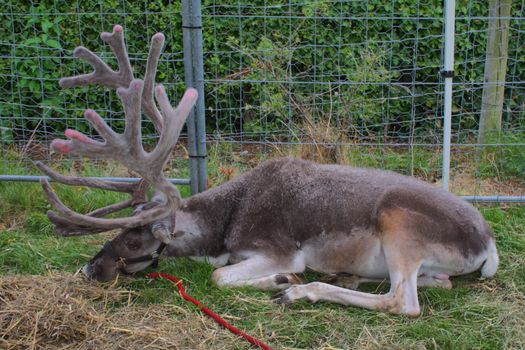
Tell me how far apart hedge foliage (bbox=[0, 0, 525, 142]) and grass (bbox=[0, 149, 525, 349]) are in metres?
2.33

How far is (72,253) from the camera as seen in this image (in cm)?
568

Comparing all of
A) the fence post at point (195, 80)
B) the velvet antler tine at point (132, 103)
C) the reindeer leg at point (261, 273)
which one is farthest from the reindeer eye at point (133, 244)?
the fence post at point (195, 80)

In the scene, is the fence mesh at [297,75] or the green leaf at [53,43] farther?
the green leaf at [53,43]

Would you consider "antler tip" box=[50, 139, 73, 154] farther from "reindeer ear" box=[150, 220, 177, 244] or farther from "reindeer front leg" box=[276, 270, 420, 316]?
"reindeer front leg" box=[276, 270, 420, 316]

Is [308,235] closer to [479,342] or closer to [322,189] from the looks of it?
[322,189]

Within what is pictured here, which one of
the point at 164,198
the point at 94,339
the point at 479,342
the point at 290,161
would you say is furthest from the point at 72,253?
the point at 479,342

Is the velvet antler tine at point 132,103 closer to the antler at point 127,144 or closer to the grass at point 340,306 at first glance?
the antler at point 127,144

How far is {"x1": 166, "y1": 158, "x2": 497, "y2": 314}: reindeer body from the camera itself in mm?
4910

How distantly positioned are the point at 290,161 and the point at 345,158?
1712 mm

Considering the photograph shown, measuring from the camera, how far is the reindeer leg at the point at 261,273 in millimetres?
5090

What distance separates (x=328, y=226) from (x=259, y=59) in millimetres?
2973

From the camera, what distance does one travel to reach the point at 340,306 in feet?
15.7

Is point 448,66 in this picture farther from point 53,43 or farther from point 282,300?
point 53,43

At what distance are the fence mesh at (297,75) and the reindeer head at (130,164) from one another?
88.4 inches
